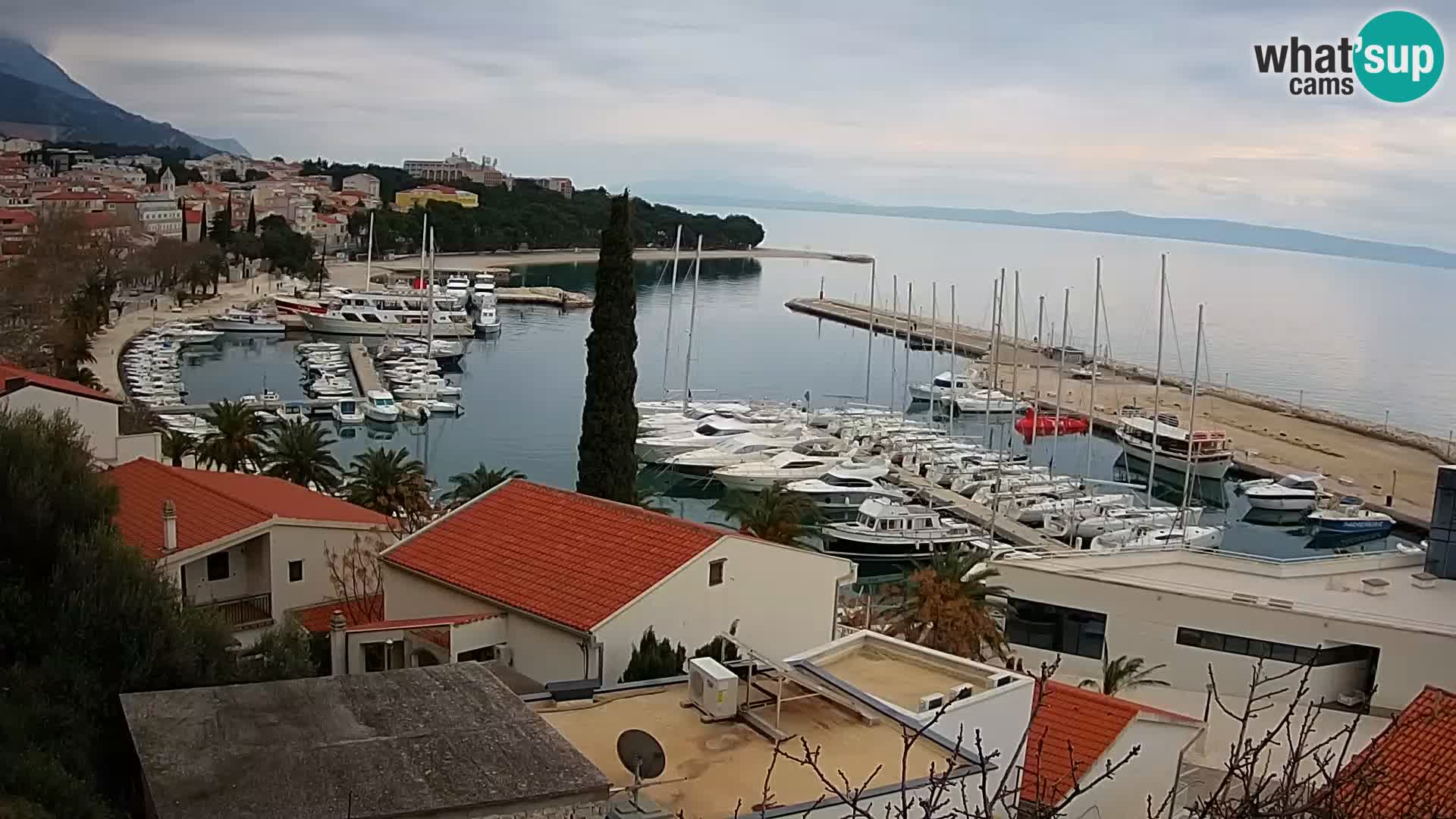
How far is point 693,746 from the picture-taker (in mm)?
7348

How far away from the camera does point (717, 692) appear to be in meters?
7.76

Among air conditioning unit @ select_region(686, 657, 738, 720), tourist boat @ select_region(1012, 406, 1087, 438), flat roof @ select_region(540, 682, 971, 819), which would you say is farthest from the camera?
tourist boat @ select_region(1012, 406, 1087, 438)

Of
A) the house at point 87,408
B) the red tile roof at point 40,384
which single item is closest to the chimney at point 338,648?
the house at point 87,408

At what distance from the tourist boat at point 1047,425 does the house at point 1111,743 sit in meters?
32.1

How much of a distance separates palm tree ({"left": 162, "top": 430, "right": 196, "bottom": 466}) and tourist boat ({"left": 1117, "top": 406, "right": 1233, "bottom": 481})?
26245 mm

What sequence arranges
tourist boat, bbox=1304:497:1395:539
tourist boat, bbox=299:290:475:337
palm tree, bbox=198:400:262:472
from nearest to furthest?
palm tree, bbox=198:400:262:472 → tourist boat, bbox=1304:497:1395:539 → tourist boat, bbox=299:290:475:337

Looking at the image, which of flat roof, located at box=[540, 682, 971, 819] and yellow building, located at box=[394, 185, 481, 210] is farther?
yellow building, located at box=[394, 185, 481, 210]

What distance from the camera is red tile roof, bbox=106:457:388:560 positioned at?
12750mm

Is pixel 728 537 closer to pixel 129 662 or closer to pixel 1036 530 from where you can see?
pixel 129 662

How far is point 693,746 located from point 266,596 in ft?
25.1

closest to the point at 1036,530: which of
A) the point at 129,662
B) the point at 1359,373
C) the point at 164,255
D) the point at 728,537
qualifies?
the point at 728,537

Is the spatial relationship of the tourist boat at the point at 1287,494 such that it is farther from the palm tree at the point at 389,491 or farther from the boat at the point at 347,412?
the boat at the point at 347,412

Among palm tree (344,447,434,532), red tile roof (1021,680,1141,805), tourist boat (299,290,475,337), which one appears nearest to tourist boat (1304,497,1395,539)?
palm tree (344,447,434,532)

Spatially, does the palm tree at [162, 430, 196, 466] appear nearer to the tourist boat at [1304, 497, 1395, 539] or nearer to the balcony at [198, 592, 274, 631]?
the balcony at [198, 592, 274, 631]
